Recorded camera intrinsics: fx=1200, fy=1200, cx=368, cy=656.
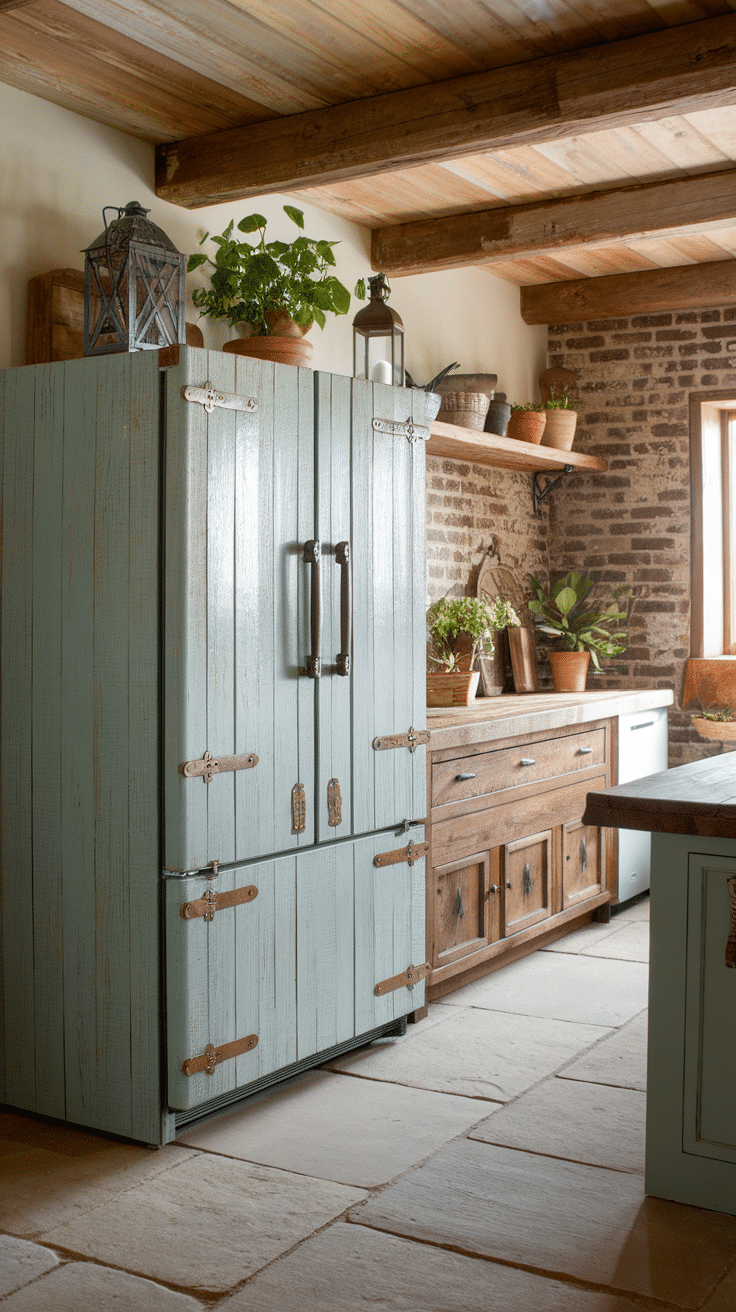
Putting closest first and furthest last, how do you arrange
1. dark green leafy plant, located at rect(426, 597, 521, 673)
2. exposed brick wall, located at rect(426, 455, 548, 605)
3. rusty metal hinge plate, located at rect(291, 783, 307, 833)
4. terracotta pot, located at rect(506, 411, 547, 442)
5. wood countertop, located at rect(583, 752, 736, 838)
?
wood countertop, located at rect(583, 752, 736, 838), rusty metal hinge plate, located at rect(291, 783, 307, 833), dark green leafy plant, located at rect(426, 597, 521, 673), exposed brick wall, located at rect(426, 455, 548, 605), terracotta pot, located at rect(506, 411, 547, 442)

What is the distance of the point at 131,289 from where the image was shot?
311 cm

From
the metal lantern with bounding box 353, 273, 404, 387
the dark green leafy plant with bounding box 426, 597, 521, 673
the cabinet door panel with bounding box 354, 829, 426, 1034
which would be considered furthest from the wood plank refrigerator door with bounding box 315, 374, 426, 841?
the dark green leafy plant with bounding box 426, 597, 521, 673

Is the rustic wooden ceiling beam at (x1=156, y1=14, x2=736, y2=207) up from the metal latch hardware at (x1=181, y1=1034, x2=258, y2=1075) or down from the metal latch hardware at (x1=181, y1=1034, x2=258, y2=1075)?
up

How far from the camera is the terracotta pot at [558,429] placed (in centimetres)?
589

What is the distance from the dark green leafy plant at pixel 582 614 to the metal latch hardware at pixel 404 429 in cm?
232

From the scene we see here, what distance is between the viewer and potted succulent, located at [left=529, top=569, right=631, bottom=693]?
591 cm

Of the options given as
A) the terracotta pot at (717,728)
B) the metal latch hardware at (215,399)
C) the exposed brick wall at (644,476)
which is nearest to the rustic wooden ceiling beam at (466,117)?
the metal latch hardware at (215,399)

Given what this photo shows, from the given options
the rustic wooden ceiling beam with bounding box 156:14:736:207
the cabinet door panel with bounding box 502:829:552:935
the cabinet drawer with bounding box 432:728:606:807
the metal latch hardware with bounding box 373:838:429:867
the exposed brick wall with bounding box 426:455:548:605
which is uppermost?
the rustic wooden ceiling beam with bounding box 156:14:736:207

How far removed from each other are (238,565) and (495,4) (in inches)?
61.5

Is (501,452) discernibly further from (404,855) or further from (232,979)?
(232,979)

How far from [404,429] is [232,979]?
170cm

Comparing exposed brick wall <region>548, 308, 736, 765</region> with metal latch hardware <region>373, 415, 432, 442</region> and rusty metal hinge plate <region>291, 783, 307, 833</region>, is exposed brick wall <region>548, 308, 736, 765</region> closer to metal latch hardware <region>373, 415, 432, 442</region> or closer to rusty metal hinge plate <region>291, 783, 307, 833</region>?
metal latch hardware <region>373, 415, 432, 442</region>

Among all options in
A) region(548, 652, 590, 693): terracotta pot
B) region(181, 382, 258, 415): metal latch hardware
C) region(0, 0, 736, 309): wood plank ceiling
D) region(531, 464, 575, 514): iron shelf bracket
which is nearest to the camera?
region(181, 382, 258, 415): metal latch hardware

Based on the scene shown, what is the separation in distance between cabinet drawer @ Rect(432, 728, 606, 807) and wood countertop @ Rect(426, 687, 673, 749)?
0.24 feet
